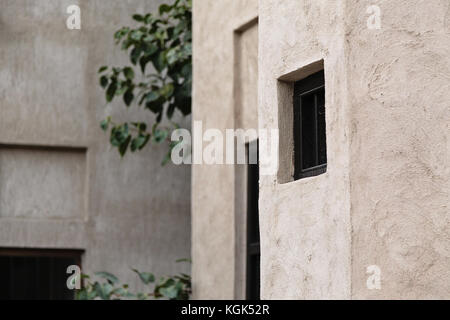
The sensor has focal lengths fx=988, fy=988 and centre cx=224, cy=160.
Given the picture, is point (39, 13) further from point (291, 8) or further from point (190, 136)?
point (291, 8)

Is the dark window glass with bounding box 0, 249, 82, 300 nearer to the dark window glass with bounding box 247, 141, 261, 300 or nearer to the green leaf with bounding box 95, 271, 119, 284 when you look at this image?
the green leaf with bounding box 95, 271, 119, 284

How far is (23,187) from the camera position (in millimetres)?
9672

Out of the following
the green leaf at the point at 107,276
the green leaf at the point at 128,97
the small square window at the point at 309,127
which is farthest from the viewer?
the green leaf at the point at 128,97

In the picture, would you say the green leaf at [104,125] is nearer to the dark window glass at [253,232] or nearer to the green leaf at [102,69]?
the green leaf at [102,69]

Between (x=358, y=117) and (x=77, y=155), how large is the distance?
19.1 feet

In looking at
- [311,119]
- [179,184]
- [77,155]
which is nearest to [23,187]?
[77,155]

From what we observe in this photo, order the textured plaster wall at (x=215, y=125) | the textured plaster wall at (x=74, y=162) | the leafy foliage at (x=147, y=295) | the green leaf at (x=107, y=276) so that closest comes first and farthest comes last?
the textured plaster wall at (x=215, y=125) → the leafy foliage at (x=147, y=295) → the green leaf at (x=107, y=276) → the textured plaster wall at (x=74, y=162)

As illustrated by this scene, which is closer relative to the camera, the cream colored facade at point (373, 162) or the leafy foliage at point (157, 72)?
the cream colored facade at point (373, 162)

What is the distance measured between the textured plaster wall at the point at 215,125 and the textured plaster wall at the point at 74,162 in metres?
1.33

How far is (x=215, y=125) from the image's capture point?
8.30 m

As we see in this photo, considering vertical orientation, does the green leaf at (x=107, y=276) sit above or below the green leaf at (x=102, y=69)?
below

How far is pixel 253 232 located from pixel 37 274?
2.88m

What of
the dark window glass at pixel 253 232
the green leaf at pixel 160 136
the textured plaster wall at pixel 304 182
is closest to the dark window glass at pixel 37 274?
the green leaf at pixel 160 136

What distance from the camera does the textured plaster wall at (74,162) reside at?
966 centimetres
